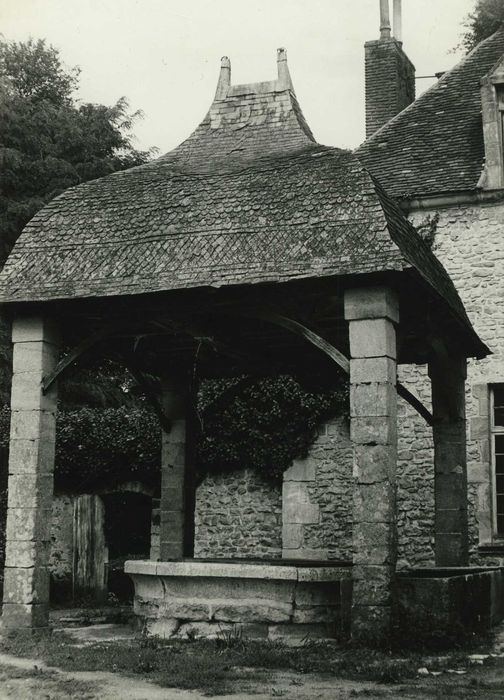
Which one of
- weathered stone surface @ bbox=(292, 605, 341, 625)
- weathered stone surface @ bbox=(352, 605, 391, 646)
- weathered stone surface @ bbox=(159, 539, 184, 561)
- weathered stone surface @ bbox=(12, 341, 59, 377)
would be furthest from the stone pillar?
weathered stone surface @ bbox=(352, 605, 391, 646)

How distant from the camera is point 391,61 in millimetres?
16516

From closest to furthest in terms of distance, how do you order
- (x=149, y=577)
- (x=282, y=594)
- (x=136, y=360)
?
(x=282, y=594), (x=149, y=577), (x=136, y=360)

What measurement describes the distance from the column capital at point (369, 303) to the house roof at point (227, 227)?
0.29m

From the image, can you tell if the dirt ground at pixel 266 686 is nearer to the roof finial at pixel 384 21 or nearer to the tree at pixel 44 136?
the roof finial at pixel 384 21

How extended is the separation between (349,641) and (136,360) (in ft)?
14.7

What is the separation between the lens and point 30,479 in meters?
9.09

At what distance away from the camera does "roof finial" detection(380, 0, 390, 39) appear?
16.9 m

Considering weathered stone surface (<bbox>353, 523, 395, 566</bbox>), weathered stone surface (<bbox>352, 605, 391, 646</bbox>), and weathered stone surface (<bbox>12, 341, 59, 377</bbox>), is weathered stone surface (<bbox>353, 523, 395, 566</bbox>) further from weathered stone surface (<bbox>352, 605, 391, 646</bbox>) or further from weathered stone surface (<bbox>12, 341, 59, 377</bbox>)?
weathered stone surface (<bbox>12, 341, 59, 377</bbox>)

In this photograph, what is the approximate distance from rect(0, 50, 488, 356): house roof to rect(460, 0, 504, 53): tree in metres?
8.21

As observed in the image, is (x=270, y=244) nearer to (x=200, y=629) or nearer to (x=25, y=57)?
(x=200, y=629)

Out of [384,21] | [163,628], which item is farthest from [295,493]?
[384,21]

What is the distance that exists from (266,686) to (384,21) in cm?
1334

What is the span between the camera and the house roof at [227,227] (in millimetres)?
8539

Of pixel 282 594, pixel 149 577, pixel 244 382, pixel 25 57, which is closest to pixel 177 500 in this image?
pixel 244 382
